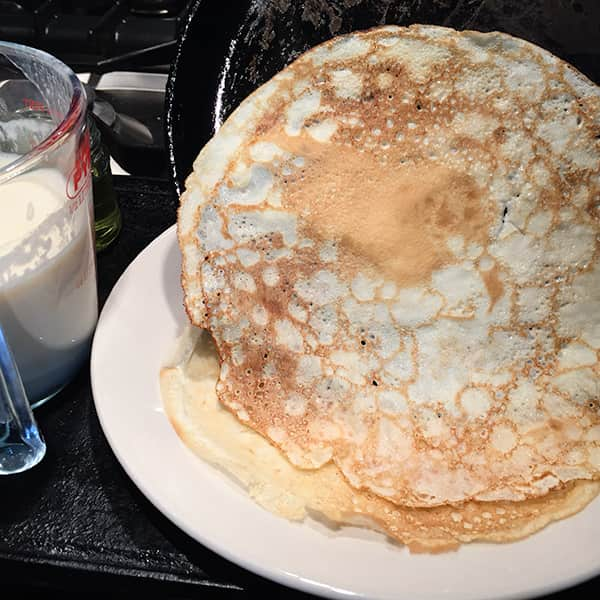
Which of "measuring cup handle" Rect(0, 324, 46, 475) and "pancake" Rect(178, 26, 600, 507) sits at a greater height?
"pancake" Rect(178, 26, 600, 507)

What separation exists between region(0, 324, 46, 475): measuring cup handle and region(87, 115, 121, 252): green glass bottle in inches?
17.0

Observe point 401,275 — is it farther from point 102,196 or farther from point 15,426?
point 102,196

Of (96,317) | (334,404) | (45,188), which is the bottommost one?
(96,317)

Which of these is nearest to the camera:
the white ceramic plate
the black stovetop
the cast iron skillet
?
the white ceramic plate

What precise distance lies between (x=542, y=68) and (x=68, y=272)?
0.63 meters

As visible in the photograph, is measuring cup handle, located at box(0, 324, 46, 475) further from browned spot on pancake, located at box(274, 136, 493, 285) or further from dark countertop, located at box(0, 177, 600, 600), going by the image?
browned spot on pancake, located at box(274, 136, 493, 285)

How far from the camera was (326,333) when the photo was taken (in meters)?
0.89

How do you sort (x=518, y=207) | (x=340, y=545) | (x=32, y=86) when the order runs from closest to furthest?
(x=340, y=545) → (x=518, y=207) → (x=32, y=86)

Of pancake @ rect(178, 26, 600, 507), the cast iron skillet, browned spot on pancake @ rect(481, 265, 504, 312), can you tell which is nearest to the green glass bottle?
the cast iron skillet

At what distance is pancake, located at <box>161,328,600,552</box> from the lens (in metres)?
0.77

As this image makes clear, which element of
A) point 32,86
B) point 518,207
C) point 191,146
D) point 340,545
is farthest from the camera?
point 191,146

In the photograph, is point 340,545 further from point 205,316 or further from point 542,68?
point 542,68

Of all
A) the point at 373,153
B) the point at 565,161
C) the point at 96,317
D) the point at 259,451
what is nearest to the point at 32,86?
the point at 96,317

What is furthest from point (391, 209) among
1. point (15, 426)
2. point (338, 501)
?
point (15, 426)
